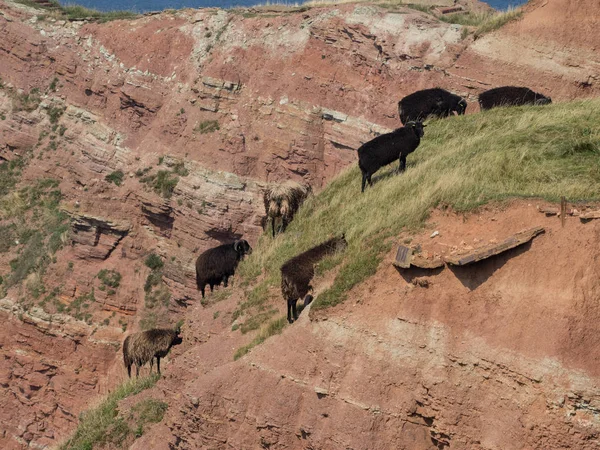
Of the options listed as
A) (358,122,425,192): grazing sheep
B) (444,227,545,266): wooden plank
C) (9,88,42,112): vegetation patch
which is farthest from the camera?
(9,88,42,112): vegetation patch

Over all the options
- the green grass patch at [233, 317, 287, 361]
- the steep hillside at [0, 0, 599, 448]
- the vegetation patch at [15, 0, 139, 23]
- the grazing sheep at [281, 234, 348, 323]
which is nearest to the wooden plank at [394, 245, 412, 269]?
the grazing sheep at [281, 234, 348, 323]

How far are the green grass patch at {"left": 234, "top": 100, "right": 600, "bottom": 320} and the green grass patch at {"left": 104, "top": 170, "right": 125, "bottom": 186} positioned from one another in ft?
53.0

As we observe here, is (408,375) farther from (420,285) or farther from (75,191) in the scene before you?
(75,191)

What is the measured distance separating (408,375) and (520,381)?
2073 millimetres

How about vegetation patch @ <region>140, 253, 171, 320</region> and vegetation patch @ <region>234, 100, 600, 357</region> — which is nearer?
vegetation patch @ <region>234, 100, 600, 357</region>

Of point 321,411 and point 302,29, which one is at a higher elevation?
point 302,29

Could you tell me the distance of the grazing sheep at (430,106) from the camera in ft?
99.3

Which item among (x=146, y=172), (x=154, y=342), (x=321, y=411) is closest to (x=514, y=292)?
(x=321, y=411)

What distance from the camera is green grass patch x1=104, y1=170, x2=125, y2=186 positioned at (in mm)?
42281

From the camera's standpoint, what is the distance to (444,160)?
22766mm

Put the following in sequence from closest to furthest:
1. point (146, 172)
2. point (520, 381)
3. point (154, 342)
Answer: point (520, 381)
point (154, 342)
point (146, 172)

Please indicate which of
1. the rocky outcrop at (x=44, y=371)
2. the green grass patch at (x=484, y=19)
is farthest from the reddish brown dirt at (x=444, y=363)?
the rocky outcrop at (x=44, y=371)

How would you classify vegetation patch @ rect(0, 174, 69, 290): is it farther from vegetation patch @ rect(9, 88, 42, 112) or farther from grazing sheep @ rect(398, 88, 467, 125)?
grazing sheep @ rect(398, 88, 467, 125)

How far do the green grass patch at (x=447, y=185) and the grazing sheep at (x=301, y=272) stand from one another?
1.02 feet
